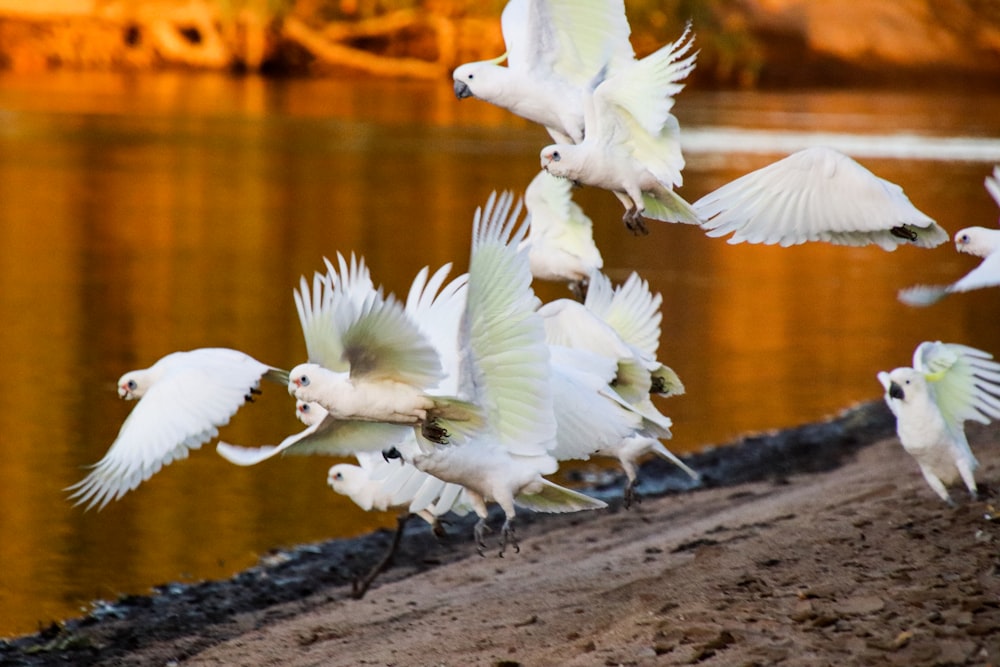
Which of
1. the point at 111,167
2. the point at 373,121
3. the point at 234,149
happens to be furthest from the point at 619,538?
the point at 373,121

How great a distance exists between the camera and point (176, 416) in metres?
5.70

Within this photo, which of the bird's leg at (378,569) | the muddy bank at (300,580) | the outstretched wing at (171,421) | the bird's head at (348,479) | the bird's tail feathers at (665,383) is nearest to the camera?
A: the outstretched wing at (171,421)

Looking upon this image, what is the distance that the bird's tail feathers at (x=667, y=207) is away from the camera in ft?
20.1

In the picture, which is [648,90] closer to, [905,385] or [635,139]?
[635,139]

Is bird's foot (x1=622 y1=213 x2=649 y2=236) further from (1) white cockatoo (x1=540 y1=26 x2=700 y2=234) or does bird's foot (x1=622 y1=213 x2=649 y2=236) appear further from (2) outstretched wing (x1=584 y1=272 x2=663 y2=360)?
(2) outstretched wing (x1=584 y1=272 x2=663 y2=360)

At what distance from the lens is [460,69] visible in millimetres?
6223

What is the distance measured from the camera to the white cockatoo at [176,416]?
18.5 feet

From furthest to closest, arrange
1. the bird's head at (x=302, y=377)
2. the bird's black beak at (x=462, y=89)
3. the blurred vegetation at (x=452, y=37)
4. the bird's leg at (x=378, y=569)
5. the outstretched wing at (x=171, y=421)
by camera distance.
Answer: the blurred vegetation at (x=452, y=37)
the bird's leg at (x=378, y=569)
the bird's black beak at (x=462, y=89)
the outstretched wing at (x=171, y=421)
the bird's head at (x=302, y=377)

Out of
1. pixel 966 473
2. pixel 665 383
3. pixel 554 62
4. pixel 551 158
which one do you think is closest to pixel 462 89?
pixel 554 62

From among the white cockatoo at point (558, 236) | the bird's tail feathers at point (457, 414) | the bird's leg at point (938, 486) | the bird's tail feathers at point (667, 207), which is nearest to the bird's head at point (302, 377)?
the bird's tail feathers at point (457, 414)

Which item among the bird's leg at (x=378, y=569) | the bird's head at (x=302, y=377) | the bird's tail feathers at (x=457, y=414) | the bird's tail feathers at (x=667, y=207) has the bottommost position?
the bird's leg at (x=378, y=569)

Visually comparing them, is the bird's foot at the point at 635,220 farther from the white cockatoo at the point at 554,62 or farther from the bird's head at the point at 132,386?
the bird's head at the point at 132,386

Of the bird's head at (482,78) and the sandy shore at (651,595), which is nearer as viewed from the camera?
the sandy shore at (651,595)

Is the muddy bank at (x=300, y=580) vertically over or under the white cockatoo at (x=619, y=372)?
under
